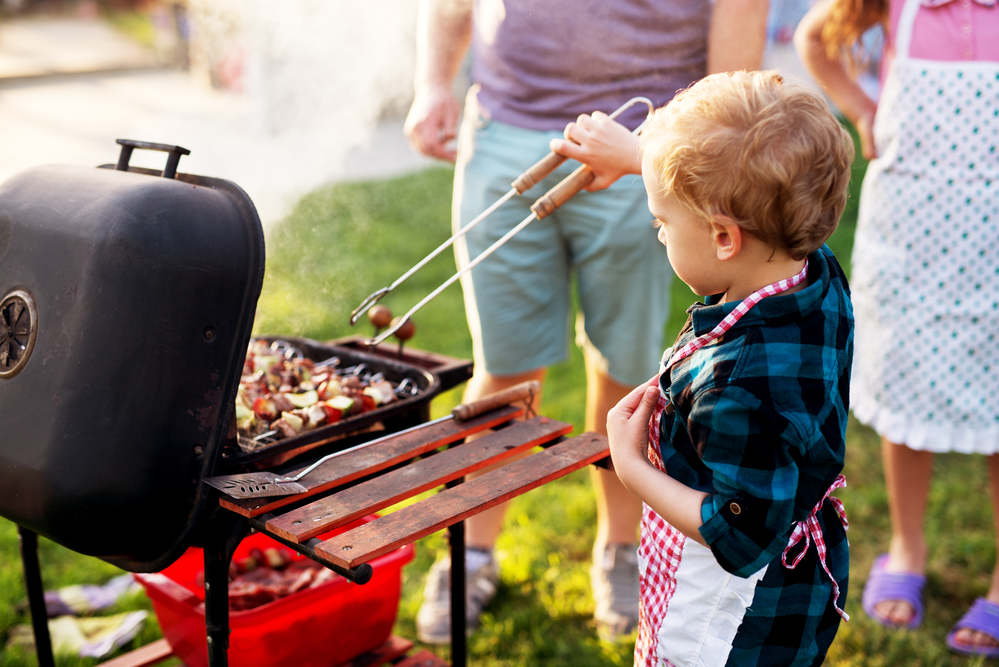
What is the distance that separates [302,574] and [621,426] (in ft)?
3.43

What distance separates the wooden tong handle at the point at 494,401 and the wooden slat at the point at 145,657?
38.2 inches

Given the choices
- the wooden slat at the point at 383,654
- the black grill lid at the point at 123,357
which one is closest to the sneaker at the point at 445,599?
the wooden slat at the point at 383,654

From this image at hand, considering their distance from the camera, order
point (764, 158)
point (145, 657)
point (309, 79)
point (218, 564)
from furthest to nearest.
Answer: point (309, 79) → point (145, 657) → point (218, 564) → point (764, 158)

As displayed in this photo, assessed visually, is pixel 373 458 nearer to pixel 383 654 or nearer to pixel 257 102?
pixel 383 654

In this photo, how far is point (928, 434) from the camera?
7.61 feet

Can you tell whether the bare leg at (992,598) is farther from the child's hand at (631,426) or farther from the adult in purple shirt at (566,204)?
the child's hand at (631,426)

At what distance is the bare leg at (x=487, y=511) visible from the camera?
7.89 ft

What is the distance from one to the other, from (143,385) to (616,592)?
1.53m

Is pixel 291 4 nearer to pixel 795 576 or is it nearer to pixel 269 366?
pixel 269 366

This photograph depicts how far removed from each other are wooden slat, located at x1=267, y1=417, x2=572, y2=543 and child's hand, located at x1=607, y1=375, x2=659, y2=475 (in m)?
0.34

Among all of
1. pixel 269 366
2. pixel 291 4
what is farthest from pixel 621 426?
pixel 291 4

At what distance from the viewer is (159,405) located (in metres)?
1.33

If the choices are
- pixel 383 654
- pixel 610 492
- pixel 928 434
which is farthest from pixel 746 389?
pixel 928 434

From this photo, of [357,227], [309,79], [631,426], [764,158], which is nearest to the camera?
[764,158]
